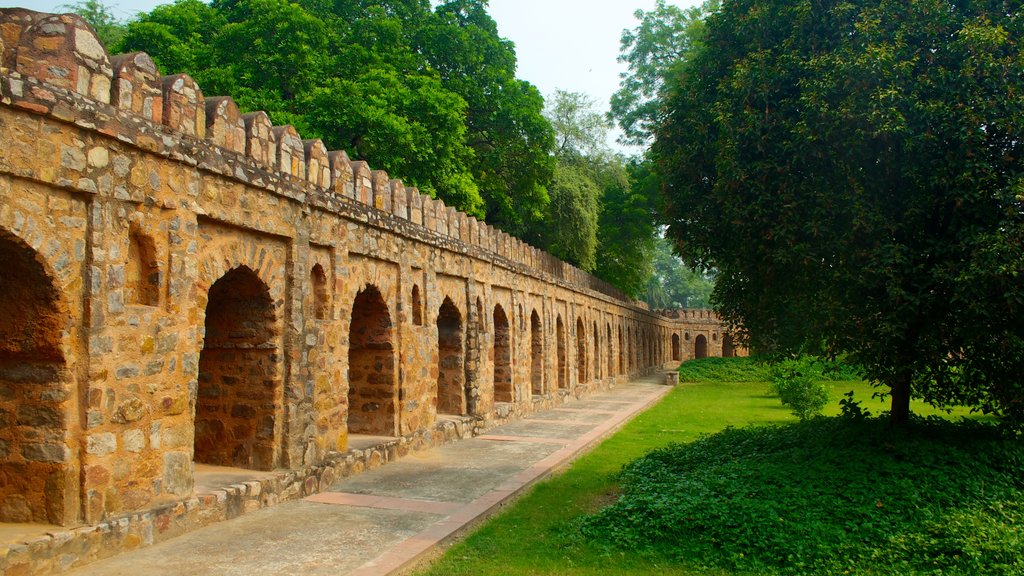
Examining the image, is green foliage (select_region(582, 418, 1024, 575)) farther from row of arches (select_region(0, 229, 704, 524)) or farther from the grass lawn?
row of arches (select_region(0, 229, 704, 524))

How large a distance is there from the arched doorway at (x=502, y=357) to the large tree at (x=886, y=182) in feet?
28.4

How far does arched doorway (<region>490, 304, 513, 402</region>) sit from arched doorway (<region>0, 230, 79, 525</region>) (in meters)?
11.1

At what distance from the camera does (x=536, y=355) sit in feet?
65.5

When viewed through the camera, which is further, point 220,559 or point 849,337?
point 849,337

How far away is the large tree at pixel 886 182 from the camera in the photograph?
679 cm

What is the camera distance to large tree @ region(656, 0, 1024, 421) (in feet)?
22.3

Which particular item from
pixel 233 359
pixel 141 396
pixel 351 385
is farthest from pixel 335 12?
pixel 141 396

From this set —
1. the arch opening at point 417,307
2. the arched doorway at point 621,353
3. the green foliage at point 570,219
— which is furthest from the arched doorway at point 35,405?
the arched doorway at point 621,353

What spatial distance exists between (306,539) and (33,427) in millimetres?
2279

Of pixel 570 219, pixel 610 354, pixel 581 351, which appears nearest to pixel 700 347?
pixel 610 354

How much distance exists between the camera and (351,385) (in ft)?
37.1

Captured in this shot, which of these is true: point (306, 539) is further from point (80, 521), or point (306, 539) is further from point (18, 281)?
point (18, 281)

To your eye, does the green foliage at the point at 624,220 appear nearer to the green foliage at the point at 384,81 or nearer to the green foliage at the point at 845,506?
the green foliage at the point at 384,81

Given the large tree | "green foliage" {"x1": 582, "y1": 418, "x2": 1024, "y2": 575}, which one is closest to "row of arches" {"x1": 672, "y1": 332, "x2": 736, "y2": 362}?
"green foliage" {"x1": 582, "y1": 418, "x2": 1024, "y2": 575}
